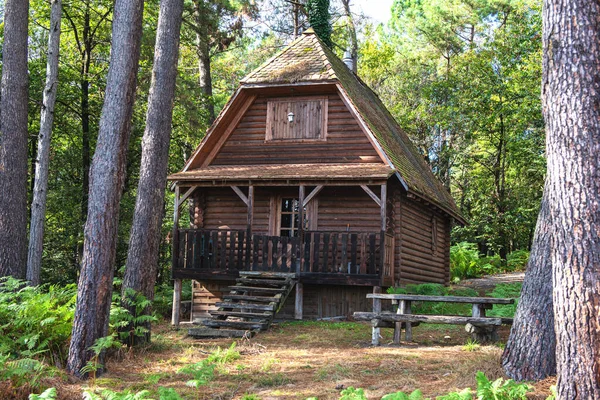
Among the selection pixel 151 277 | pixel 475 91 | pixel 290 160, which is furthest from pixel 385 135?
pixel 475 91

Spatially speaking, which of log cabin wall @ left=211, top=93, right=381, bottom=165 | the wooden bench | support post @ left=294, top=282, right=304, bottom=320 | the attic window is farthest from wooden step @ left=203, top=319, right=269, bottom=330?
the attic window

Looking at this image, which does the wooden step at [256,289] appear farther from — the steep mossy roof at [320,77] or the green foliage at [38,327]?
the green foliage at [38,327]

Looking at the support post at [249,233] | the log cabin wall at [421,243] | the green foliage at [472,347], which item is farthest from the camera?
the log cabin wall at [421,243]

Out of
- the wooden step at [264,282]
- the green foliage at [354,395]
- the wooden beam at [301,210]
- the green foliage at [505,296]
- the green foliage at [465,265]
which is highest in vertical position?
the wooden beam at [301,210]

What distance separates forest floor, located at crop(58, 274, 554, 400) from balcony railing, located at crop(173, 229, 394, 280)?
9.74 feet

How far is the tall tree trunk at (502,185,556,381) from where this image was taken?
7.26 metres

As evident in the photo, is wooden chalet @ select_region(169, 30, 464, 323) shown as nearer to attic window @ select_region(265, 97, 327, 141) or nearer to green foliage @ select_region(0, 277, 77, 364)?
attic window @ select_region(265, 97, 327, 141)

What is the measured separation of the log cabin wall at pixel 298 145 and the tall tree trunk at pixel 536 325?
9.09m

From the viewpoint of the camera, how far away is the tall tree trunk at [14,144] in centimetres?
1372

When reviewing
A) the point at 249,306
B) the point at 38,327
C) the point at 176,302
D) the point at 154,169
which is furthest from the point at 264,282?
the point at 38,327

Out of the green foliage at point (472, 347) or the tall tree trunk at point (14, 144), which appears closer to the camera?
the green foliage at point (472, 347)

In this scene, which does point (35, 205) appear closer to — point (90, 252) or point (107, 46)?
point (90, 252)

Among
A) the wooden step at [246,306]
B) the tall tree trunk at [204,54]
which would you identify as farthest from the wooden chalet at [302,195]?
the tall tree trunk at [204,54]

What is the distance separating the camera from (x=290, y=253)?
1592cm
